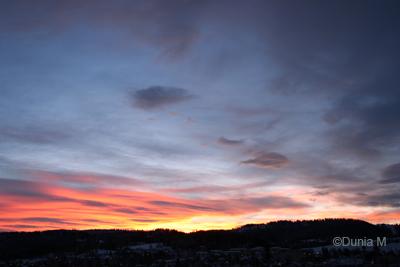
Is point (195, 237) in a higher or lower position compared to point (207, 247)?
higher

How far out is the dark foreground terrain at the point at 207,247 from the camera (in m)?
32.3

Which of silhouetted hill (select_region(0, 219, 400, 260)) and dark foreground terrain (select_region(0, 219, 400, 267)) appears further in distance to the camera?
silhouetted hill (select_region(0, 219, 400, 260))

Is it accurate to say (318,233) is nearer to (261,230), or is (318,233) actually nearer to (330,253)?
(261,230)

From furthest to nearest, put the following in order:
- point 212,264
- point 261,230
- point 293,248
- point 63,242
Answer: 1. point 261,230
2. point 63,242
3. point 293,248
4. point 212,264

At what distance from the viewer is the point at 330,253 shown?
35.2m

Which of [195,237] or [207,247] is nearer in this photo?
[207,247]

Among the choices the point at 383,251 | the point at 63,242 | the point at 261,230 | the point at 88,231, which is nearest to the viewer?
the point at 383,251

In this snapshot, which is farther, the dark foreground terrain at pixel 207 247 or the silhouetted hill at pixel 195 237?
the silhouetted hill at pixel 195 237

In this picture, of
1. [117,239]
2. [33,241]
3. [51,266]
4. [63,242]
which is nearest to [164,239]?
[117,239]

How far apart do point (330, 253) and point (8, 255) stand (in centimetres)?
2887

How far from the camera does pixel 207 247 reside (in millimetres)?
43312

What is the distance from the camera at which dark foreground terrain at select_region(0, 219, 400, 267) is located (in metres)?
32.3

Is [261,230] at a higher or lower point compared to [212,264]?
higher

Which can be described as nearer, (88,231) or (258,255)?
(258,255)
